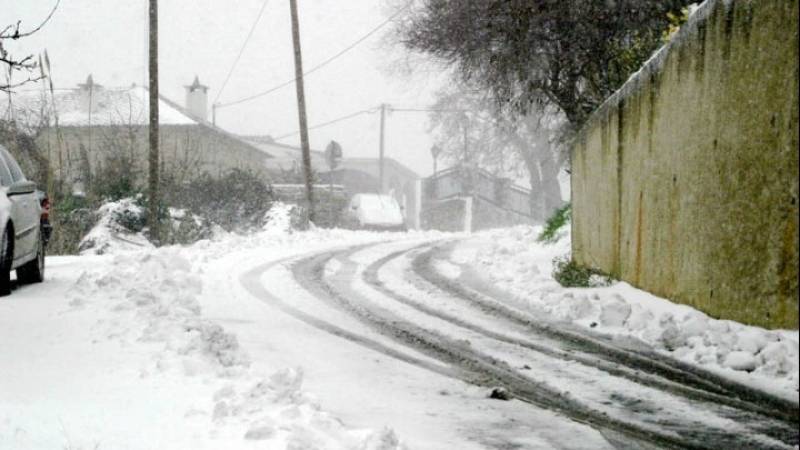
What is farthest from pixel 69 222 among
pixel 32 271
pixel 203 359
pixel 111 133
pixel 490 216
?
pixel 490 216

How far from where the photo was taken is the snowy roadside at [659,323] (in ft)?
14.1

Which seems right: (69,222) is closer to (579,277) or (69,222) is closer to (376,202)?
(579,277)

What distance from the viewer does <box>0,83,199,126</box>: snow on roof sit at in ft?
62.7

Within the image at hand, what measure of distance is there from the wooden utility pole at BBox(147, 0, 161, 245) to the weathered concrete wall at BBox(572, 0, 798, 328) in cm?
→ 1137

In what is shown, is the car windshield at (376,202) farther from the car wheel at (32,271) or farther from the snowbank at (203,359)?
the car wheel at (32,271)

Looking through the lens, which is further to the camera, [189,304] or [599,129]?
[599,129]

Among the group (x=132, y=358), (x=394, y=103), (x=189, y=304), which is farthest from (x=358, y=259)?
(x=394, y=103)

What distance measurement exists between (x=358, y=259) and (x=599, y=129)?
5.52m

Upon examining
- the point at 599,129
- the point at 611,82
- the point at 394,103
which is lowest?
the point at 599,129

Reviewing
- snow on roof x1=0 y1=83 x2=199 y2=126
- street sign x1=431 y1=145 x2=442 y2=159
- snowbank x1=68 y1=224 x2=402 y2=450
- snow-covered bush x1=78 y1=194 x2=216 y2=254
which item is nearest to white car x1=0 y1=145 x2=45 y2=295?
snowbank x1=68 y1=224 x2=402 y2=450

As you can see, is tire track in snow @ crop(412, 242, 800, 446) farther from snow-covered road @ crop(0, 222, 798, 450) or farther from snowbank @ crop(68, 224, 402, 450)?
snowbank @ crop(68, 224, 402, 450)

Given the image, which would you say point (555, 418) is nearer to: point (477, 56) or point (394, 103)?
point (477, 56)

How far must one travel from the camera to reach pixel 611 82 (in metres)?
14.6

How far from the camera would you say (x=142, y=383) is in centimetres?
497
